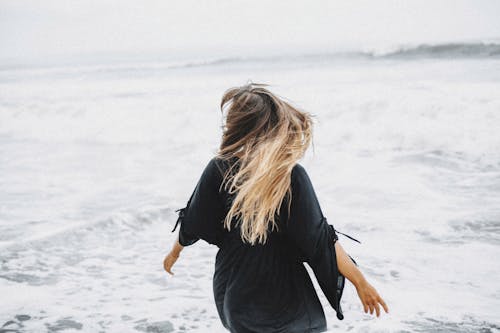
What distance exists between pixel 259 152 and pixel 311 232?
1.14 ft

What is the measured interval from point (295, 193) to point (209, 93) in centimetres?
1934

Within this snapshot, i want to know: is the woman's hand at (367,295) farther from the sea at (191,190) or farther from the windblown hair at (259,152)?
the sea at (191,190)

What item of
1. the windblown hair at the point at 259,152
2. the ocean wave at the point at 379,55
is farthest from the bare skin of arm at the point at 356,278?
the ocean wave at the point at 379,55

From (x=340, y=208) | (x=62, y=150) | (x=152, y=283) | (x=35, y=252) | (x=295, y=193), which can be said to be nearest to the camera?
(x=295, y=193)

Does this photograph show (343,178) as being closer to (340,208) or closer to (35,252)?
(340,208)

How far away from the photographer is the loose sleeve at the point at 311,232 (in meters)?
1.82

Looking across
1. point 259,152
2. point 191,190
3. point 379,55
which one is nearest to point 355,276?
point 259,152

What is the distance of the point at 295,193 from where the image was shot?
1.83m

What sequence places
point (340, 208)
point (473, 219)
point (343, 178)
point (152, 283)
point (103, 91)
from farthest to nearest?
point (103, 91) → point (343, 178) → point (340, 208) → point (473, 219) → point (152, 283)

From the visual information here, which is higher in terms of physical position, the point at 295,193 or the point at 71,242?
the point at 295,193

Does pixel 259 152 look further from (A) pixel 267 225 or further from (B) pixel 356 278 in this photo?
(B) pixel 356 278

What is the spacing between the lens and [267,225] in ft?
6.17

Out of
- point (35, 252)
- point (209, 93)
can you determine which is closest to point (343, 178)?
point (35, 252)

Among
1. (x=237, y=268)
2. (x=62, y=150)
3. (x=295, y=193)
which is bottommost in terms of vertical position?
(x=62, y=150)
